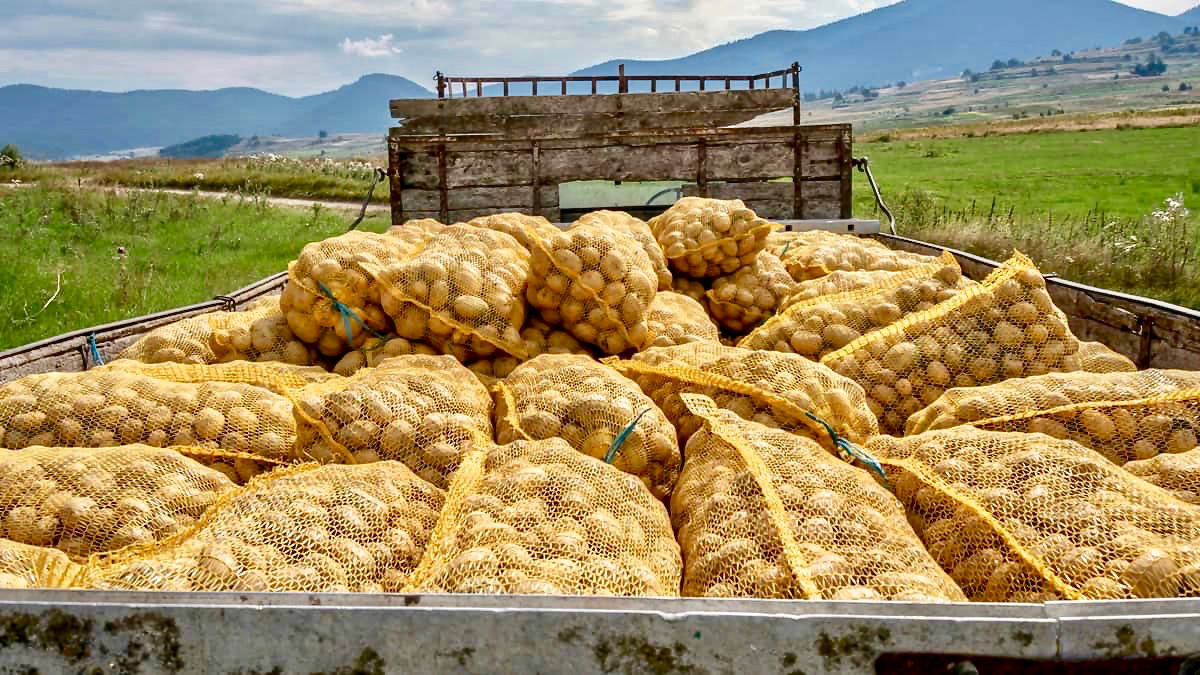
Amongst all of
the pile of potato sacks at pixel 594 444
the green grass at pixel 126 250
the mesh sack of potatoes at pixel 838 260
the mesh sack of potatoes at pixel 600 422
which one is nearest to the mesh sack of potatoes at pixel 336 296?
the pile of potato sacks at pixel 594 444

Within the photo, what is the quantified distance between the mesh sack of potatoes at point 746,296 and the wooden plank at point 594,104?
4.06m

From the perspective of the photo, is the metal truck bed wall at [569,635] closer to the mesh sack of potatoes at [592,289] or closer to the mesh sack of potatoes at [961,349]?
the mesh sack of potatoes at [961,349]

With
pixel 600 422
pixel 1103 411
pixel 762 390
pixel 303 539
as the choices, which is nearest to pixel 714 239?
pixel 762 390

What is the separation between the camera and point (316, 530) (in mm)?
1926

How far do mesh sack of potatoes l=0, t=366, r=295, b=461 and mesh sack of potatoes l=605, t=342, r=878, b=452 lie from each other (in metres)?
1.22

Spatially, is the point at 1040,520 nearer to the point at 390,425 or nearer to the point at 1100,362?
the point at 1100,362

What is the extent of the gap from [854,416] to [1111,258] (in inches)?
327

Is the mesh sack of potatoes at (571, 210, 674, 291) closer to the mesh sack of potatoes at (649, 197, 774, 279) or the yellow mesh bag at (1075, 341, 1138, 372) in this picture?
the mesh sack of potatoes at (649, 197, 774, 279)

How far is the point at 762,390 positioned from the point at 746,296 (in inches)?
62.6

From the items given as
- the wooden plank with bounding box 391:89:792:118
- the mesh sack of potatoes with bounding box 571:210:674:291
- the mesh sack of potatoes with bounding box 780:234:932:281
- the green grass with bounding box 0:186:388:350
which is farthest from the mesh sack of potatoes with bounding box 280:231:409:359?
the wooden plank with bounding box 391:89:792:118

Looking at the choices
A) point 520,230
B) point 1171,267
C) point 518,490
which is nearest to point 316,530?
point 518,490

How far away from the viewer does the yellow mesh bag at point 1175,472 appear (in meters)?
2.11

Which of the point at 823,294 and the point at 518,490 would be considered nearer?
the point at 518,490

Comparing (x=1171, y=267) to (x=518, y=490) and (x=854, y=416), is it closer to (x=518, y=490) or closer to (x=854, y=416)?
(x=854, y=416)
